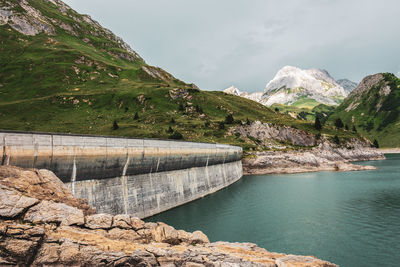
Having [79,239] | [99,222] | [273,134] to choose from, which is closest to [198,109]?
[273,134]

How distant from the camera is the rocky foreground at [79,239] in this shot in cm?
1295

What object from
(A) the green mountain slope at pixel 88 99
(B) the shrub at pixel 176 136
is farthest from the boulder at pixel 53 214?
(A) the green mountain slope at pixel 88 99

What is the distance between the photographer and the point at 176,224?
37031 millimetres

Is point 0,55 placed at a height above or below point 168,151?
above

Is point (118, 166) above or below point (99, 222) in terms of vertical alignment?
above

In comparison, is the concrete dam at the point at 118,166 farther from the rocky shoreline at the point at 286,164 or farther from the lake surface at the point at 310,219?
the rocky shoreline at the point at 286,164

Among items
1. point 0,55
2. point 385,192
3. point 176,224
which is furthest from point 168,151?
point 0,55

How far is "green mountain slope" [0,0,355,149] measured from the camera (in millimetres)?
102750

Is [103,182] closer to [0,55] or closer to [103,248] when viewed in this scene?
[103,248]

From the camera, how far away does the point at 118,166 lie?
35156 millimetres

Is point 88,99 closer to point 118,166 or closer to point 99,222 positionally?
point 118,166

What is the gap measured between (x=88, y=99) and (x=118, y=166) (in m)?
109

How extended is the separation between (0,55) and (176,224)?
619ft

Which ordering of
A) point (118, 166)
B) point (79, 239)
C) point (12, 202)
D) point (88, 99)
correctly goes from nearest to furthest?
point (12, 202) → point (79, 239) → point (118, 166) → point (88, 99)
